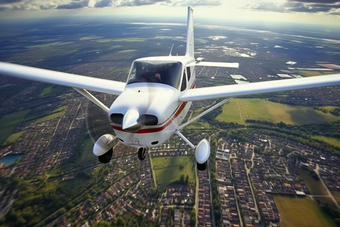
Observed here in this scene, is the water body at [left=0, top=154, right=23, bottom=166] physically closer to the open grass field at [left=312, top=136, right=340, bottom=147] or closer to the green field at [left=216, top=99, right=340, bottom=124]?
the green field at [left=216, top=99, right=340, bottom=124]

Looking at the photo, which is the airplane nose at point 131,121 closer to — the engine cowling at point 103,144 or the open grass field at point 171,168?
the engine cowling at point 103,144

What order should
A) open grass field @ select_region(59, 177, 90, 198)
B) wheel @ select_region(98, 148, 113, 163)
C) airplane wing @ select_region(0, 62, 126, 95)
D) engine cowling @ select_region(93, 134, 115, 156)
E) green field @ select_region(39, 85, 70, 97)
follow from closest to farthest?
engine cowling @ select_region(93, 134, 115, 156), wheel @ select_region(98, 148, 113, 163), airplane wing @ select_region(0, 62, 126, 95), open grass field @ select_region(59, 177, 90, 198), green field @ select_region(39, 85, 70, 97)

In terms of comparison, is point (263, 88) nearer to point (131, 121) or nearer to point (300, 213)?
point (131, 121)

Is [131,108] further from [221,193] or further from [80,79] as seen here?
[221,193]

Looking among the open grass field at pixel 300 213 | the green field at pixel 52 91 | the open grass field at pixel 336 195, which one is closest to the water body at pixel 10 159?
the green field at pixel 52 91

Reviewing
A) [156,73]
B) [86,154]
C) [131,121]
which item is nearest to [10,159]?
[86,154]

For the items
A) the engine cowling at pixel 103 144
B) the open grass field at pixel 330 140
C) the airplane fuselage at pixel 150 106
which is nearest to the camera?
the airplane fuselage at pixel 150 106

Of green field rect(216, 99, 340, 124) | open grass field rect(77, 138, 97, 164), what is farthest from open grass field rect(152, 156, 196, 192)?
green field rect(216, 99, 340, 124)
